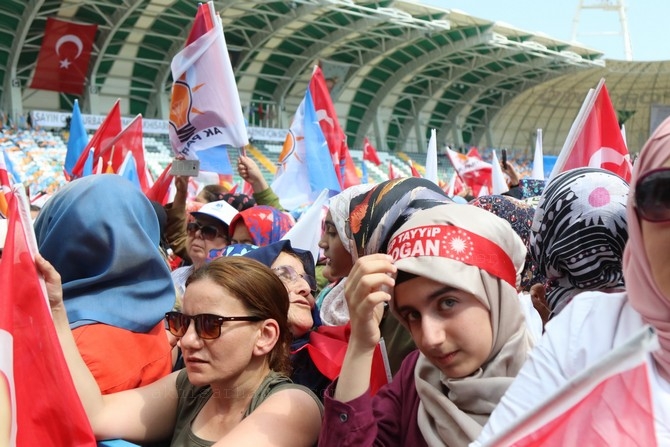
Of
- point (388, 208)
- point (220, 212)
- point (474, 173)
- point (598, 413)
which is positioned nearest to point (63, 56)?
point (474, 173)

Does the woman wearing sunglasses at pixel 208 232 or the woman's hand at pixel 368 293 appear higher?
the woman's hand at pixel 368 293

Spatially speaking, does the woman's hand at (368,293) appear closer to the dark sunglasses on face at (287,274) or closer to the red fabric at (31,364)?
the red fabric at (31,364)

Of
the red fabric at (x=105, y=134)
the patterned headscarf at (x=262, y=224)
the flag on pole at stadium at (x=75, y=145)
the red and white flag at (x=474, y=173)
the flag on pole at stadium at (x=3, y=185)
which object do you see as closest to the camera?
the flag on pole at stadium at (x=3, y=185)

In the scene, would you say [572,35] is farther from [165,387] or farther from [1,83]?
[165,387]

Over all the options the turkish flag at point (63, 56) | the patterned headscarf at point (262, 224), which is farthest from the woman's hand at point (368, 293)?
the turkish flag at point (63, 56)

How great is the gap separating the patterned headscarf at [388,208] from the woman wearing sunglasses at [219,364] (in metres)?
0.30

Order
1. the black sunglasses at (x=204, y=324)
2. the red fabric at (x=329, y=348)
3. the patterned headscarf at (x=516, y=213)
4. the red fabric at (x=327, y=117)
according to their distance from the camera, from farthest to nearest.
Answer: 1. the red fabric at (x=327, y=117)
2. the patterned headscarf at (x=516, y=213)
3. the red fabric at (x=329, y=348)
4. the black sunglasses at (x=204, y=324)

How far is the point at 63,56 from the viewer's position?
23422mm

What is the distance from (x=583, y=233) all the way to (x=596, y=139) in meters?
2.04

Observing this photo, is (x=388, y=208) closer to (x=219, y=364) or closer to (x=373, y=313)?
(x=219, y=364)

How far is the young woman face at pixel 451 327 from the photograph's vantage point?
147 centimetres

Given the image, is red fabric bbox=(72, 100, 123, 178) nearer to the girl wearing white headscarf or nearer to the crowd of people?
the crowd of people

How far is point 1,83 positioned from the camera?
2389 cm

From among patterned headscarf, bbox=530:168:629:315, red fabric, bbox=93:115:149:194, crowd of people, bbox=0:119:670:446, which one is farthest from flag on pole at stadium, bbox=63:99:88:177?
patterned headscarf, bbox=530:168:629:315
